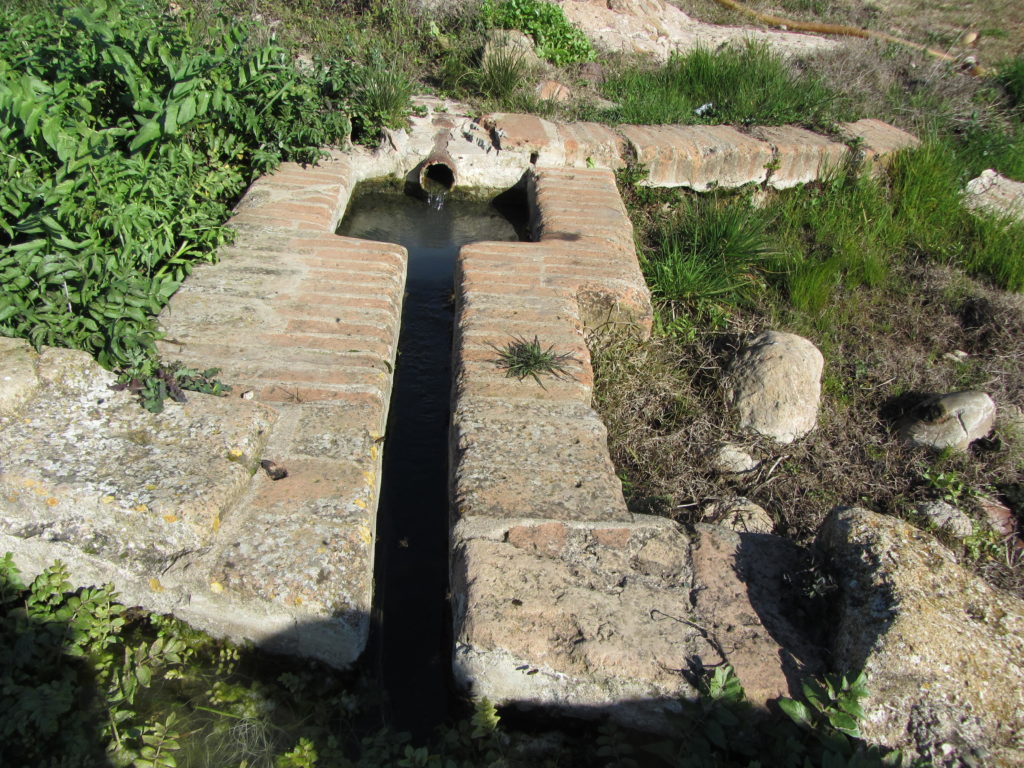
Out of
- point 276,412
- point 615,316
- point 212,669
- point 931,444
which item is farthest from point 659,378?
point 212,669

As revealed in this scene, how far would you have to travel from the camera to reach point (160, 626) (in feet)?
6.75

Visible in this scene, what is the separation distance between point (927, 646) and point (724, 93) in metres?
4.68

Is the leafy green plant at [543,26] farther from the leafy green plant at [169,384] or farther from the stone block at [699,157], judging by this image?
the leafy green plant at [169,384]

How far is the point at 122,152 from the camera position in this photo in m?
3.17

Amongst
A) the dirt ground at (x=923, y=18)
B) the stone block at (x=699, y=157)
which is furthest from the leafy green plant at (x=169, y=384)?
the dirt ground at (x=923, y=18)

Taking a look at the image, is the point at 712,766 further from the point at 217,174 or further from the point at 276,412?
the point at 217,174

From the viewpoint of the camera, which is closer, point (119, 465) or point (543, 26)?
point (119, 465)

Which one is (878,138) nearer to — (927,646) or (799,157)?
(799,157)

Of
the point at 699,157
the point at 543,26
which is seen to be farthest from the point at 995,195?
the point at 543,26

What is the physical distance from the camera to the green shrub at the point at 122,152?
2.46 metres

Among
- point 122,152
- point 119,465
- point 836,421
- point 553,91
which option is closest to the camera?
point 119,465

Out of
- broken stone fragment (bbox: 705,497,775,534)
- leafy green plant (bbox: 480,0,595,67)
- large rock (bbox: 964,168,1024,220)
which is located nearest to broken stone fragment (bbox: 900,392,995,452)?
broken stone fragment (bbox: 705,497,775,534)

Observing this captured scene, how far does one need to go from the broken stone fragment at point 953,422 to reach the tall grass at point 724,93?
2739mm

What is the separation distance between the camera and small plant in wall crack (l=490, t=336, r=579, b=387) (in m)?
2.80
